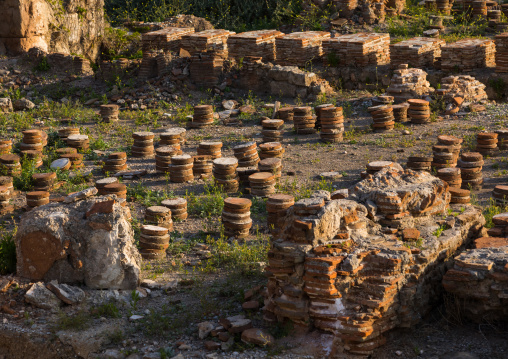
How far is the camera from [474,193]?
10.8 metres

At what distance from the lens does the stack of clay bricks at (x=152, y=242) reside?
8.81 meters

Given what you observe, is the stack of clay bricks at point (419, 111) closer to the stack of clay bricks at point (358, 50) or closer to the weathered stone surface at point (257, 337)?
the stack of clay bricks at point (358, 50)

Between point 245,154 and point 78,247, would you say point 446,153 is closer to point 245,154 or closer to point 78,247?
point 245,154

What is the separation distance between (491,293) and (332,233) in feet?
5.45

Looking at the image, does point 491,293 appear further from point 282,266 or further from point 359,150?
point 359,150

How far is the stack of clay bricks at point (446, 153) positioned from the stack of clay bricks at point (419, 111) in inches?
103

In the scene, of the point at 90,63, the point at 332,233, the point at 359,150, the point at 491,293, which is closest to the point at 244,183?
the point at 359,150

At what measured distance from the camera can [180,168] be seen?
11773mm

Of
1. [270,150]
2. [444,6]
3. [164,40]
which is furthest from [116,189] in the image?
[444,6]

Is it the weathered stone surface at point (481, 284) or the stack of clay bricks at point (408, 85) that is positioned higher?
the stack of clay bricks at point (408, 85)

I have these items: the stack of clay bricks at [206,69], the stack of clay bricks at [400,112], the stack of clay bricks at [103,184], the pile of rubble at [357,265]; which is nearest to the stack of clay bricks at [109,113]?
the stack of clay bricks at [206,69]

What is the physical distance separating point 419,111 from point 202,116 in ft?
15.7

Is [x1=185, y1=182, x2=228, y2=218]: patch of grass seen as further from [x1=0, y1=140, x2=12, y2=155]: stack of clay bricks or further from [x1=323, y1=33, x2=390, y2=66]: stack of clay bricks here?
[x1=323, y1=33, x2=390, y2=66]: stack of clay bricks

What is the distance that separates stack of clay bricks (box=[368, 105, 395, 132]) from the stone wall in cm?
1016
